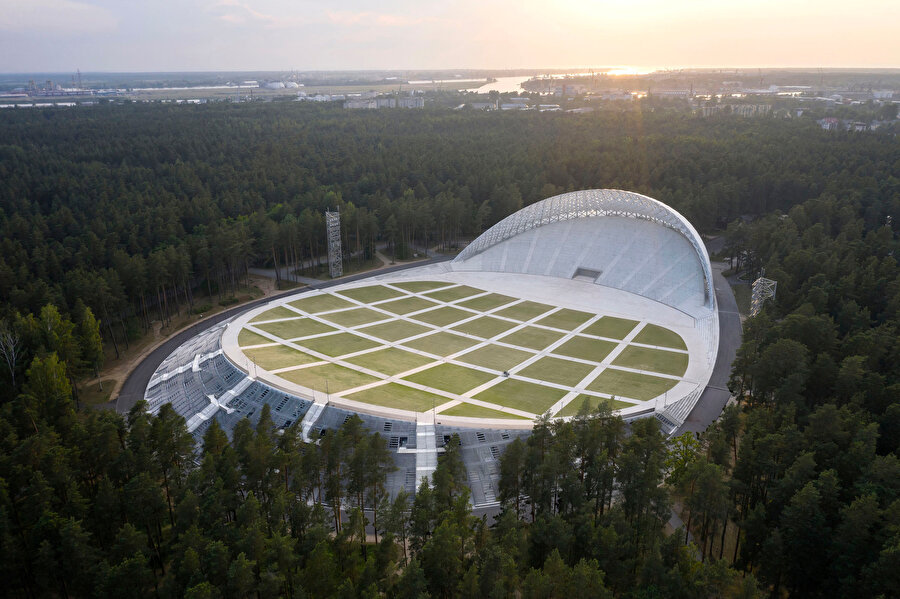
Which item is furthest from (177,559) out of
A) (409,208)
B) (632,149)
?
(632,149)

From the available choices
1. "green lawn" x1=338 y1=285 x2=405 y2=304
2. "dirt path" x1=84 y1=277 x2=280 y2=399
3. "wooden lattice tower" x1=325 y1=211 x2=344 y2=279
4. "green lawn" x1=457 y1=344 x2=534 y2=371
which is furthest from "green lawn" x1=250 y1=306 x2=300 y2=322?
"wooden lattice tower" x1=325 y1=211 x2=344 y2=279

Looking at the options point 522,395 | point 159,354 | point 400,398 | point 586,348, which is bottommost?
point 159,354

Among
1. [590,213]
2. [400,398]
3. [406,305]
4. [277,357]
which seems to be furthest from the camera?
[590,213]

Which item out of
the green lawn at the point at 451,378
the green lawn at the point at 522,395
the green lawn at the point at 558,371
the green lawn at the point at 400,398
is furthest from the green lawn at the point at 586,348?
the green lawn at the point at 400,398

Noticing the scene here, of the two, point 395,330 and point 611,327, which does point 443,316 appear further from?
point 611,327

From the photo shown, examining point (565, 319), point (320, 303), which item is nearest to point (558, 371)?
point (565, 319)
